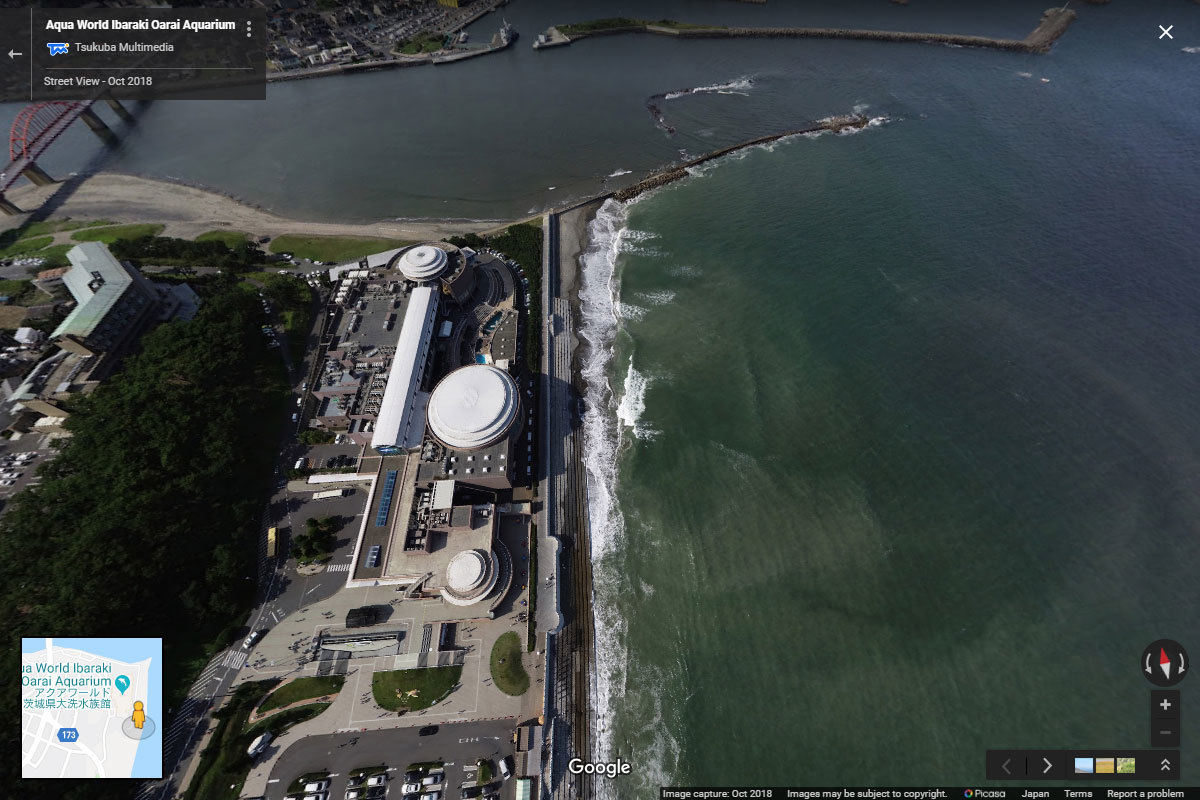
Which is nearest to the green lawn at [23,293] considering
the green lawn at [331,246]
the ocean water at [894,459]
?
the green lawn at [331,246]

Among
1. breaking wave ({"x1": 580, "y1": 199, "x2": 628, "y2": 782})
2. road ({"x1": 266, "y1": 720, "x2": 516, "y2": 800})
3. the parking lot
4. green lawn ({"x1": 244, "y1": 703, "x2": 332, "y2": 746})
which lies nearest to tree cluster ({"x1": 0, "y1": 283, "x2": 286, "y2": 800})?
the parking lot

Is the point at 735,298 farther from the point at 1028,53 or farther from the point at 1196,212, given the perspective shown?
the point at 1028,53

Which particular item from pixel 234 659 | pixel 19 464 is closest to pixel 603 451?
pixel 234 659

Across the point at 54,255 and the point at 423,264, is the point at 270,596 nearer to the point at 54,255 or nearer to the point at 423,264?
the point at 423,264

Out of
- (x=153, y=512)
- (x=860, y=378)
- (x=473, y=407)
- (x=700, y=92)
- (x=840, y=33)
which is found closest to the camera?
(x=153, y=512)

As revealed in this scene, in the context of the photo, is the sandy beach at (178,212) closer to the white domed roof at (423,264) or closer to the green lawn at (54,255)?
the green lawn at (54,255)

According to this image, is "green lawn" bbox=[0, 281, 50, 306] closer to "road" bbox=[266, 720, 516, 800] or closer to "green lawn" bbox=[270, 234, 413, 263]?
"green lawn" bbox=[270, 234, 413, 263]
